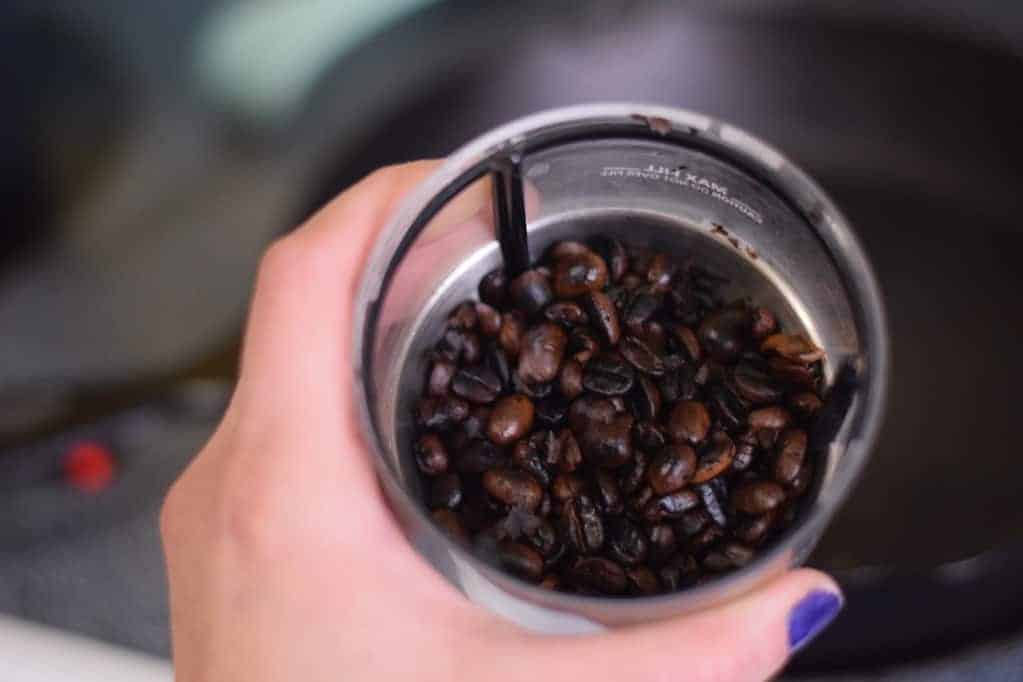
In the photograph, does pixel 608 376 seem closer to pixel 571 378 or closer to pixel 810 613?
pixel 571 378

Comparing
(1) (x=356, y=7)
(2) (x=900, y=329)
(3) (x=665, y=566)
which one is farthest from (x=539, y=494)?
(1) (x=356, y=7)

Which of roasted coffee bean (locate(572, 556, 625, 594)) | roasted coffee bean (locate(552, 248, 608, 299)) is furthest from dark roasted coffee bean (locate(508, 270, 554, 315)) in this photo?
roasted coffee bean (locate(572, 556, 625, 594))

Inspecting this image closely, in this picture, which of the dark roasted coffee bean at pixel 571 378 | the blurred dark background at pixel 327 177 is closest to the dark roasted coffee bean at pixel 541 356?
the dark roasted coffee bean at pixel 571 378

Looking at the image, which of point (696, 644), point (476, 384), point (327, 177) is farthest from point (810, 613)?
point (327, 177)

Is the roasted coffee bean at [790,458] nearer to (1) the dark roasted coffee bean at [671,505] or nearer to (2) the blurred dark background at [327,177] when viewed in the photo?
(1) the dark roasted coffee bean at [671,505]

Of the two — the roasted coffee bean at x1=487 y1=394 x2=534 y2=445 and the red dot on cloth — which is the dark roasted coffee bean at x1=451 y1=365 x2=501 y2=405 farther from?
the red dot on cloth

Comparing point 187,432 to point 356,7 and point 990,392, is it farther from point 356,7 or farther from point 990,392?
point 990,392
